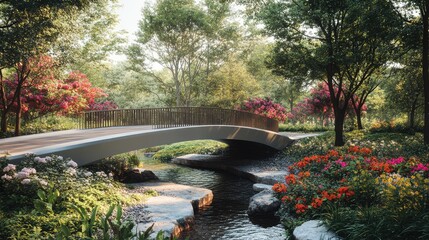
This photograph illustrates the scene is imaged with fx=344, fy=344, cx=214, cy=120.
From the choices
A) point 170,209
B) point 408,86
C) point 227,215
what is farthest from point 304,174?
point 408,86

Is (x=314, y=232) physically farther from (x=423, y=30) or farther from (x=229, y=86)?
(x=229, y=86)

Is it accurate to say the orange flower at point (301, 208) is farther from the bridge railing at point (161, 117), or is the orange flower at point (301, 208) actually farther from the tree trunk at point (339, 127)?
the tree trunk at point (339, 127)

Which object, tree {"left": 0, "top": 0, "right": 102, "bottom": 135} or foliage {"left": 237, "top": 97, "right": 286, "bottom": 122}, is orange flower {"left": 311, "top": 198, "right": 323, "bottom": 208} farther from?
foliage {"left": 237, "top": 97, "right": 286, "bottom": 122}

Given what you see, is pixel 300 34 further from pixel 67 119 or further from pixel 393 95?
pixel 67 119

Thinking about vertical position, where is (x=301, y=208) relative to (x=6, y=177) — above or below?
below

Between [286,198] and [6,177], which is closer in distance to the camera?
[6,177]

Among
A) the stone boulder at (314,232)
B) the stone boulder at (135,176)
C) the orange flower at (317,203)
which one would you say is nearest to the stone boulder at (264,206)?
the orange flower at (317,203)

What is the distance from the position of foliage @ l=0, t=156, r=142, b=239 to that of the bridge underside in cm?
80

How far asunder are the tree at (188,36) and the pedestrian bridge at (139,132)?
1045 cm

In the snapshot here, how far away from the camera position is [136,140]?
11977mm

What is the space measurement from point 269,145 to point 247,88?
10506 mm

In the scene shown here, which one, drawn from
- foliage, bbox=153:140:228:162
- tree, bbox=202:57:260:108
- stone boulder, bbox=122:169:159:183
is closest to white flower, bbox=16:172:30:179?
stone boulder, bbox=122:169:159:183

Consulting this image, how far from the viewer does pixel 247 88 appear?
2923cm

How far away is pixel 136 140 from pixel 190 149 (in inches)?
498
